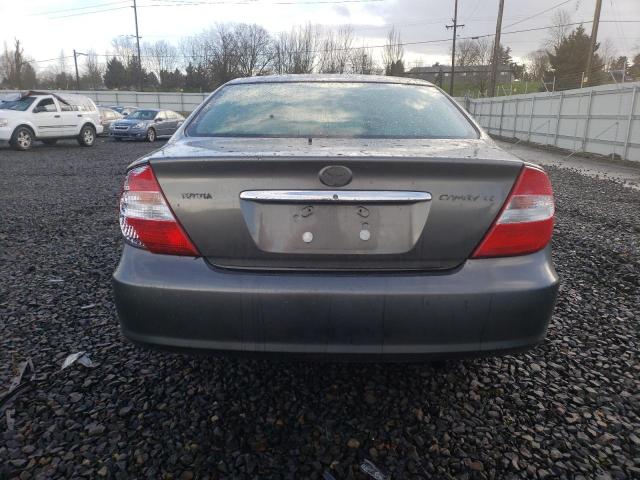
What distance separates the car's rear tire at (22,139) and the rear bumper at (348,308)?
16.1 metres

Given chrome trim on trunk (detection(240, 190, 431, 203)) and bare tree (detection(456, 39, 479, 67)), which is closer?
chrome trim on trunk (detection(240, 190, 431, 203))

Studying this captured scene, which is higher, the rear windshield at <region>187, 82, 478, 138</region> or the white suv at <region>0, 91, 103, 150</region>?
the rear windshield at <region>187, 82, 478, 138</region>

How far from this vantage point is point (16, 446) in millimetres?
1895

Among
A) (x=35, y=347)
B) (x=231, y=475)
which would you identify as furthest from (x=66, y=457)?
(x=35, y=347)

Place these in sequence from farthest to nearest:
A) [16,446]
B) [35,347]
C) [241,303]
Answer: [35,347]
[16,446]
[241,303]

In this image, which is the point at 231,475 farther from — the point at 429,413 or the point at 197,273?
the point at 429,413

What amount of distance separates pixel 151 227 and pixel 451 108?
182cm

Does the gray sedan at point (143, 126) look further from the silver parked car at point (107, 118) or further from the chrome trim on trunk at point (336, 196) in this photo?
the chrome trim on trunk at point (336, 196)

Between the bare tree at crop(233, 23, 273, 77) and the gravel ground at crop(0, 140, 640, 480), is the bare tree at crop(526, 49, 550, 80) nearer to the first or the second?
the bare tree at crop(233, 23, 273, 77)

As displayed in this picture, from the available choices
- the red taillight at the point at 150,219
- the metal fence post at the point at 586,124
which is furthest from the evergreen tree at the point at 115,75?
the red taillight at the point at 150,219

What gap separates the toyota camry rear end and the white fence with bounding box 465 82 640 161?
14046 mm

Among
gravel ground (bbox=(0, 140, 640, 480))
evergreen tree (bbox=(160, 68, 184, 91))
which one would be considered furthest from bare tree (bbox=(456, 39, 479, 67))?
gravel ground (bbox=(0, 140, 640, 480))

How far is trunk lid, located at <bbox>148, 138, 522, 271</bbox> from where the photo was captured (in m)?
1.75

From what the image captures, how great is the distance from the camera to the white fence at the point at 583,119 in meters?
13.6
